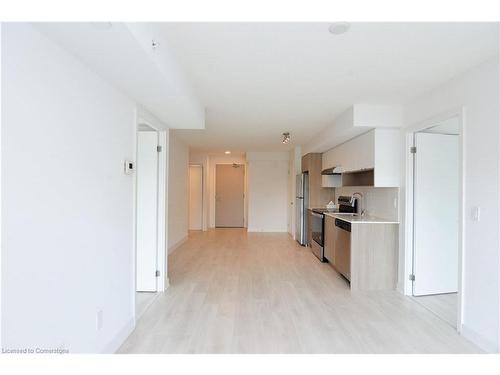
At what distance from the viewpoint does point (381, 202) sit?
392cm

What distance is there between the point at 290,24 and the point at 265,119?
7.87 ft

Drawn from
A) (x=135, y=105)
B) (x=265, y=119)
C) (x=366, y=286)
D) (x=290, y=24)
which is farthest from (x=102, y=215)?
(x=366, y=286)

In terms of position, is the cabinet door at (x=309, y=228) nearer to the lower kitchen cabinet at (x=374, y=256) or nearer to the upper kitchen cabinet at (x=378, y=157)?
the upper kitchen cabinet at (x=378, y=157)

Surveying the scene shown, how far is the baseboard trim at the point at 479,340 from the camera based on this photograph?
2.09 m

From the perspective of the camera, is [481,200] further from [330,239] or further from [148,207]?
[148,207]

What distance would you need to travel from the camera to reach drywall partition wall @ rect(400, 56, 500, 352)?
2.11 metres

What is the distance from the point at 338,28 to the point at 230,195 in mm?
7525

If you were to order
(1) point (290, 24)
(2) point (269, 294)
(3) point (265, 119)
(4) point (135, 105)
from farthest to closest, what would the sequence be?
(3) point (265, 119)
(2) point (269, 294)
(4) point (135, 105)
(1) point (290, 24)

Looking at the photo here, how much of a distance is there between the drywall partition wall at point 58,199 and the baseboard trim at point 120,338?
19 millimetres

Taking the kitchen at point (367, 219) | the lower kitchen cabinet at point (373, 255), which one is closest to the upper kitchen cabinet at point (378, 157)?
the kitchen at point (367, 219)

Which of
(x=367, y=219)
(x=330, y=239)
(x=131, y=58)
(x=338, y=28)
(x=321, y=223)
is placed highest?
(x=338, y=28)

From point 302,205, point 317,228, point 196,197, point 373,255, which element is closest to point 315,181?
point 302,205
